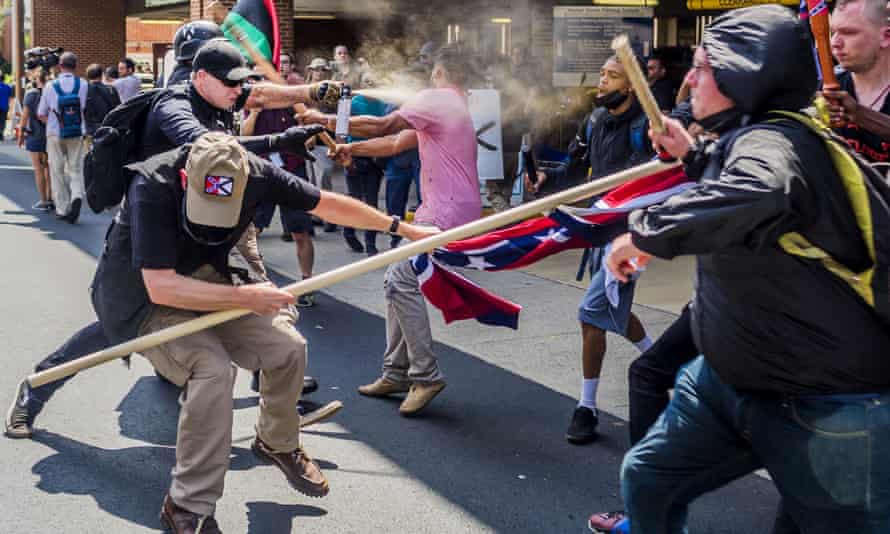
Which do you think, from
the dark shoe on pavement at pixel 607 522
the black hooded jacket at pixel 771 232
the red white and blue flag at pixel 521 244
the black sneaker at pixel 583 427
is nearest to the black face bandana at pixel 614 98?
the red white and blue flag at pixel 521 244

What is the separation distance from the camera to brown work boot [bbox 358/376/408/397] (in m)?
6.20

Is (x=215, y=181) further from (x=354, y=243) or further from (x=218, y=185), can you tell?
(x=354, y=243)

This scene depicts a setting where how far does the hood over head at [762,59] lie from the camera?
2.79 m

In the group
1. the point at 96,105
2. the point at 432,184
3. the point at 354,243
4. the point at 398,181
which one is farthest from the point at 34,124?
the point at 432,184

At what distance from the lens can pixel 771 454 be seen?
113 inches

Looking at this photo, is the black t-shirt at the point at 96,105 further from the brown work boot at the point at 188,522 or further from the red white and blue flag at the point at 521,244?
the brown work boot at the point at 188,522

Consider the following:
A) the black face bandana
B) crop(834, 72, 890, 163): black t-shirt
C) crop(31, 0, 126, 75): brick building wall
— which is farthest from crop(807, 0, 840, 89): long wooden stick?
crop(31, 0, 126, 75): brick building wall

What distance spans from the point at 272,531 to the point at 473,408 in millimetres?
1880

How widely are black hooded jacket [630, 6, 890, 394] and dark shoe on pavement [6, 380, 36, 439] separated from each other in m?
3.71

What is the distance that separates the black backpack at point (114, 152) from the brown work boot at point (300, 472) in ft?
4.30

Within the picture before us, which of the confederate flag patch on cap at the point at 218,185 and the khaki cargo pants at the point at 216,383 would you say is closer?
the confederate flag patch on cap at the point at 218,185

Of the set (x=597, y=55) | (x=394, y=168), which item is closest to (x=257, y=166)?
(x=394, y=168)

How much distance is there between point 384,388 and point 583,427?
1.27 m

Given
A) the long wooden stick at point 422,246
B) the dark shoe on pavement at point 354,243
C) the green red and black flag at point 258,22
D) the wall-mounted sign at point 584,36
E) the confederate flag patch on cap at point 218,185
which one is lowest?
the dark shoe on pavement at point 354,243
